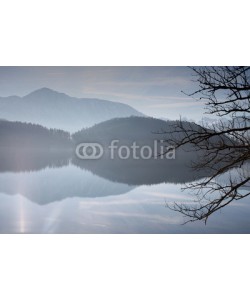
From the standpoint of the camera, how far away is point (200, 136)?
11.5 ft

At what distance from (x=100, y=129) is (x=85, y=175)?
8.48 metres

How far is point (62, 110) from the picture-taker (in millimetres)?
16344

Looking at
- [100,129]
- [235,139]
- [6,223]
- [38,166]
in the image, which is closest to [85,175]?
[38,166]

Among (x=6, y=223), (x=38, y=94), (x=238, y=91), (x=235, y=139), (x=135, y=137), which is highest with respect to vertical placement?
(x=38, y=94)

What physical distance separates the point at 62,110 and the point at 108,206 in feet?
16.1

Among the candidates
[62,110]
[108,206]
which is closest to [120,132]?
[108,206]

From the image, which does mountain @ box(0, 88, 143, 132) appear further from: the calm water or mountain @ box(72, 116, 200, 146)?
the calm water

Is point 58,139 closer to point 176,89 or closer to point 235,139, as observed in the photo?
point 176,89

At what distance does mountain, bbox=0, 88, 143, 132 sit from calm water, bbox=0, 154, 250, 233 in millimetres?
2367

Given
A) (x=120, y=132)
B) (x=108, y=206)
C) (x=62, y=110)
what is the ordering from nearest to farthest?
(x=120, y=132), (x=108, y=206), (x=62, y=110)

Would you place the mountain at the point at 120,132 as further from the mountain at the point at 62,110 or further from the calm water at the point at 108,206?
the calm water at the point at 108,206

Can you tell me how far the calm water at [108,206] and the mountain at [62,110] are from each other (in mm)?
2367

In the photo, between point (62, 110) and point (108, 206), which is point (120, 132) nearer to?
point (108, 206)

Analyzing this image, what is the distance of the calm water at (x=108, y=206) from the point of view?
1184 centimetres
